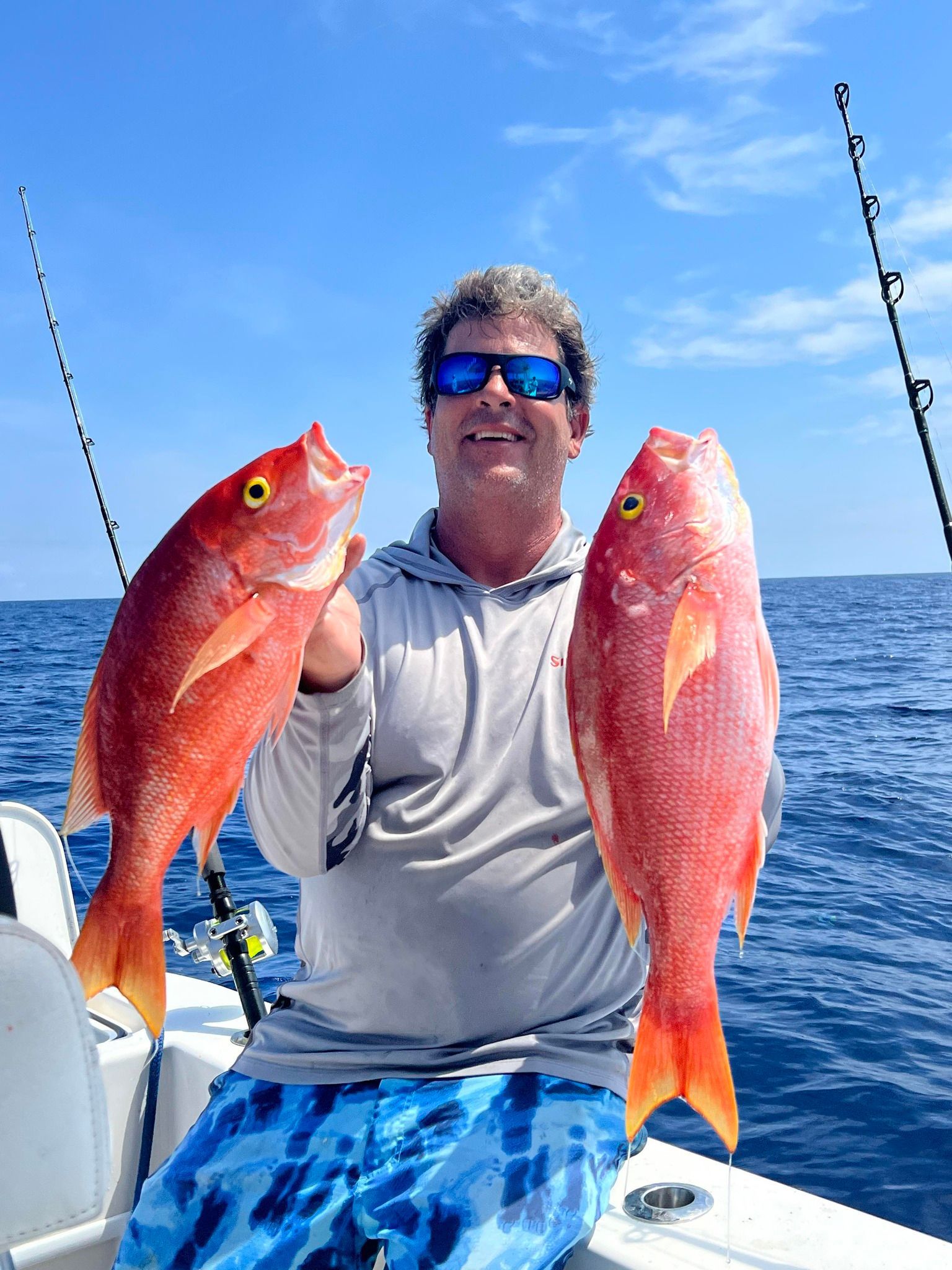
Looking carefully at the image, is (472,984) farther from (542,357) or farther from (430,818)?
(542,357)

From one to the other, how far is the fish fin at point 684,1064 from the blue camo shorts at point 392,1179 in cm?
53

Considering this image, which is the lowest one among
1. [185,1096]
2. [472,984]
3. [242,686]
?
[185,1096]

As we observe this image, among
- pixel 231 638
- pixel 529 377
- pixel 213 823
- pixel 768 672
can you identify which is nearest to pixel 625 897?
pixel 768 672

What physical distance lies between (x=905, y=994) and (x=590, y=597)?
6.08 m

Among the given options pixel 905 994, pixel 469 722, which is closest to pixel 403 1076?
pixel 469 722

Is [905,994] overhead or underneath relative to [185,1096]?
underneath

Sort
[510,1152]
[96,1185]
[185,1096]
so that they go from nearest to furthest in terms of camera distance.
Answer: [96,1185] < [510,1152] < [185,1096]

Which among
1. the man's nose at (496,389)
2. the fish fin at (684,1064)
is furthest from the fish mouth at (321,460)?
the man's nose at (496,389)

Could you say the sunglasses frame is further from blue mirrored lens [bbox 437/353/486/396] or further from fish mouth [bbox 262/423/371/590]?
fish mouth [bbox 262/423/371/590]

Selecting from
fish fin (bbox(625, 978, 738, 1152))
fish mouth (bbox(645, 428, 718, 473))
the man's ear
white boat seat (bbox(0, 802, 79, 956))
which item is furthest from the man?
white boat seat (bbox(0, 802, 79, 956))

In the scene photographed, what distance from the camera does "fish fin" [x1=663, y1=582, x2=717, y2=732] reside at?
1.64 m

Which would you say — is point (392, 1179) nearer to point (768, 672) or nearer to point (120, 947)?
point (120, 947)

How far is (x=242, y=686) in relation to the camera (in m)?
1.59

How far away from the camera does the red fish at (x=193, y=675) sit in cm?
159
